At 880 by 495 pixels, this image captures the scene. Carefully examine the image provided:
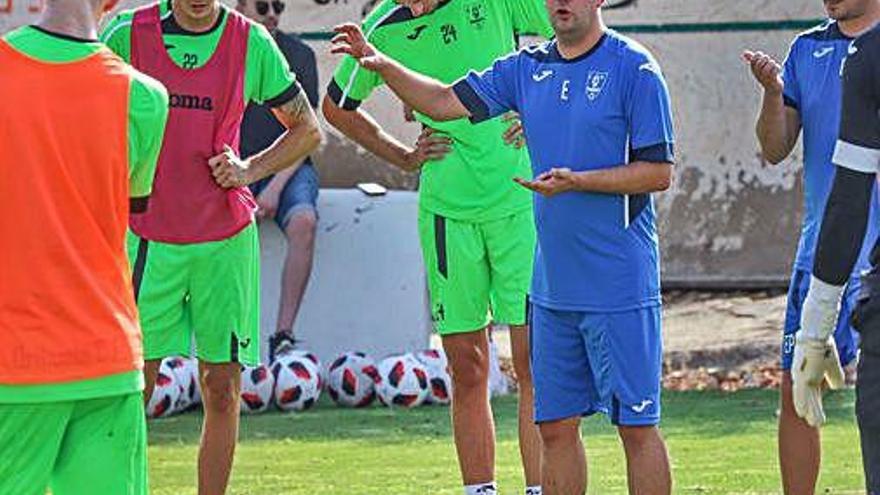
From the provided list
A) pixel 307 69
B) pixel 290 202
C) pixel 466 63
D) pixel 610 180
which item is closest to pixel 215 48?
pixel 466 63

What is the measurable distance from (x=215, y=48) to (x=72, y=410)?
337 cm

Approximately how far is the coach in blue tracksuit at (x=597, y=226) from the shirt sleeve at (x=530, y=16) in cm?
142

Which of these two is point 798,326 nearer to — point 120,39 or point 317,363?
point 120,39

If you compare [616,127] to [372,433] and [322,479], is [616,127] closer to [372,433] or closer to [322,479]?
[322,479]

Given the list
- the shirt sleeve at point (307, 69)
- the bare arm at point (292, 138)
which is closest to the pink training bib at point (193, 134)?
the bare arm at point (292, 138)

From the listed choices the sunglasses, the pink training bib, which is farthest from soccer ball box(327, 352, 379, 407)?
the pink training bib

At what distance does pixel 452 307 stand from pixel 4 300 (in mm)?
4058

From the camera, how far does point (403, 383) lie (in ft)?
49.8

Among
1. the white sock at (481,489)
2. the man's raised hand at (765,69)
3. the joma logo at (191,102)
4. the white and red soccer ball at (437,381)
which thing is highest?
the man's raised hand at (765,69)

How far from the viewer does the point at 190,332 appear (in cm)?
→ 1009

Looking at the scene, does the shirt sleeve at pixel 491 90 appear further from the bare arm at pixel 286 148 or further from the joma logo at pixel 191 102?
the joma logo at pixel 191 102

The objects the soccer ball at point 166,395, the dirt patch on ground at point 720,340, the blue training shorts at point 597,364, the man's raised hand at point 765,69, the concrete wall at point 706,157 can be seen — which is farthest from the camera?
the concrete wall at point 706,157

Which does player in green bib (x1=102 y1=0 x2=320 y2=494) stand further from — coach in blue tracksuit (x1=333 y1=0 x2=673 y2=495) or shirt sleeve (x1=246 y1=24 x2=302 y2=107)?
coach in blue tracksuit (x1=333 y1=0 x2=673 y2=495)

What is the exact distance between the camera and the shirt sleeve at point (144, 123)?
683 centimetres
